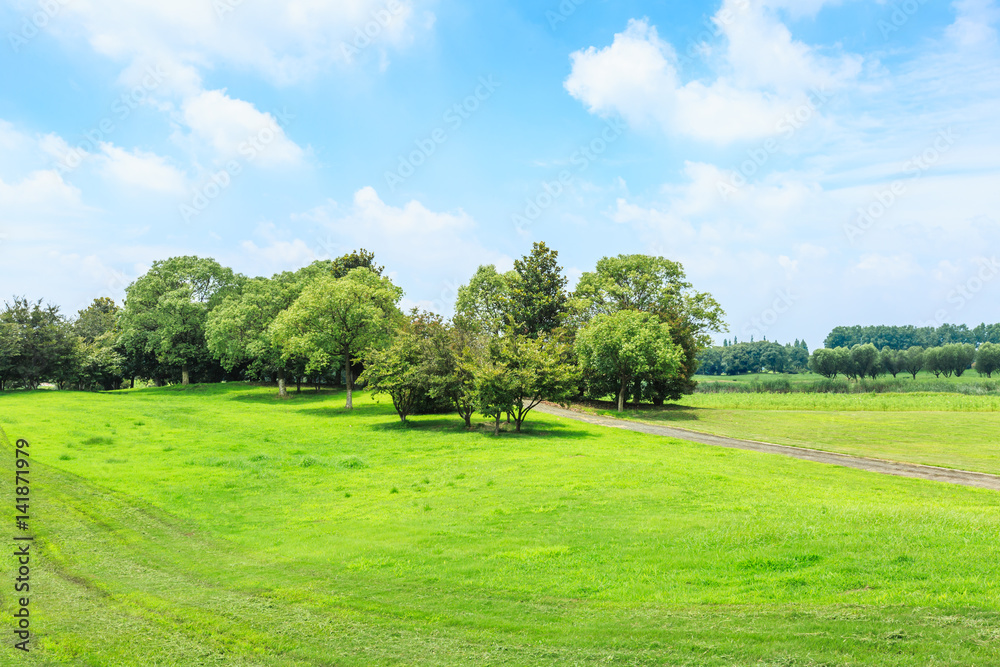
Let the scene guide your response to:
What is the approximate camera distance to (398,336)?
41.7 m

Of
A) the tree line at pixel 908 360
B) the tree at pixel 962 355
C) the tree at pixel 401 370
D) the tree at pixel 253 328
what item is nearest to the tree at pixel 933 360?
the tree line at pixel 908 360

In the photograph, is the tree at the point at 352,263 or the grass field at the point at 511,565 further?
the tree at the point at 352,263

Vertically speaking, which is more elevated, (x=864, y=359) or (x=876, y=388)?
(x=864, y=359)

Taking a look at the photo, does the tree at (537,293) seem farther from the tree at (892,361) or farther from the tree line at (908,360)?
the tree at (892,361)

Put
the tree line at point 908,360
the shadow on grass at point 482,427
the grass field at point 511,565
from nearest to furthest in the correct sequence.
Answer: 1. the grass field at point 511,565
2. the shadow on grass at point 482,427
3. the tree line at point 908,360

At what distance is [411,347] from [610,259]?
29646mm

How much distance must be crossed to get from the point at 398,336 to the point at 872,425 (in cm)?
3411

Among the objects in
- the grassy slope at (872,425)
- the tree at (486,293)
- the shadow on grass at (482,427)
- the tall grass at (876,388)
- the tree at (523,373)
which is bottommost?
the grassy slope at (872,425)

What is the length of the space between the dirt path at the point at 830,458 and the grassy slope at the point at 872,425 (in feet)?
5.16

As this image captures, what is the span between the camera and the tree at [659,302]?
55.5m

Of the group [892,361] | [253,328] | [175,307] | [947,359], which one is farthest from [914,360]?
[175,307]

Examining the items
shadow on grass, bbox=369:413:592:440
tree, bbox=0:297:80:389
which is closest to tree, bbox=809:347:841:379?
shadow on grass, bbox=369:413:592:440

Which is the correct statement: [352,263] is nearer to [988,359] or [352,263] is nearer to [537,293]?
[537,293]

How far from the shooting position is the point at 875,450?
2864cm
